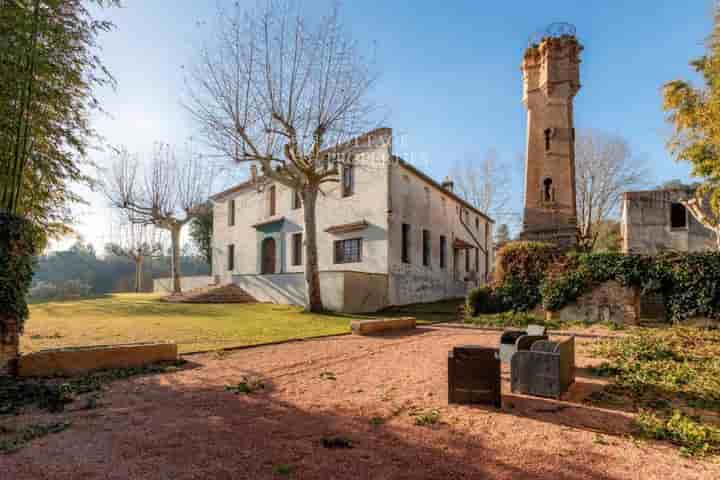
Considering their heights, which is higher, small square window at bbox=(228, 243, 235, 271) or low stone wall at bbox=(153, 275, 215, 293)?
small square window at bbox=(228, 243, 235, 271)

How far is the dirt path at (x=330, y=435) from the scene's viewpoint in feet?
8.98

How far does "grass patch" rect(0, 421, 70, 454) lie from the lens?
305 centimetres

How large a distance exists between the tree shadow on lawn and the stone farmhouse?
38.6 ft

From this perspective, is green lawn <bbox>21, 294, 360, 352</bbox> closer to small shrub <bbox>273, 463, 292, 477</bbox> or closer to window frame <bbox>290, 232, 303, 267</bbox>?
small shrub <bbox>273, 463, 292, 477</bbox>

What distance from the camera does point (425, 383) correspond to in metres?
5.22

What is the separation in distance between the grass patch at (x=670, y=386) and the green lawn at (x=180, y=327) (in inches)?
260

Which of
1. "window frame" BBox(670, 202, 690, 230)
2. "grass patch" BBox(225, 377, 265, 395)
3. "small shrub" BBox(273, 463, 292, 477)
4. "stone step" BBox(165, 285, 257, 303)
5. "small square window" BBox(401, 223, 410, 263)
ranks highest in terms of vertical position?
"window frame" BBox(670, 202, 690, 230)

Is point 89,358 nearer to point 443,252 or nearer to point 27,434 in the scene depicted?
point 27,434

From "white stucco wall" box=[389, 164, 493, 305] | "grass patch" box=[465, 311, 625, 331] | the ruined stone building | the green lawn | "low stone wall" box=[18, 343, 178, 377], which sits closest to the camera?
"low stone wall" box=[18, 343, 178, 377]

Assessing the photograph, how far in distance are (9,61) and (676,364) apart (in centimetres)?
1140

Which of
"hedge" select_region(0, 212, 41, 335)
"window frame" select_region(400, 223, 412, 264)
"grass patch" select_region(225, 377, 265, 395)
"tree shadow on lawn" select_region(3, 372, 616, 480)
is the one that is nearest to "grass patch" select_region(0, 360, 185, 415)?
"tree shadow on lawn" select_region(3, 372, 616, 480)

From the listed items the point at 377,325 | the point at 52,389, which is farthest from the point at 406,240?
the point at 52,389

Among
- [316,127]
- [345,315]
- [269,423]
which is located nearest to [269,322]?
[345,315]

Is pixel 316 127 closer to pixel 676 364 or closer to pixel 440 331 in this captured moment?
pixel 440 331
